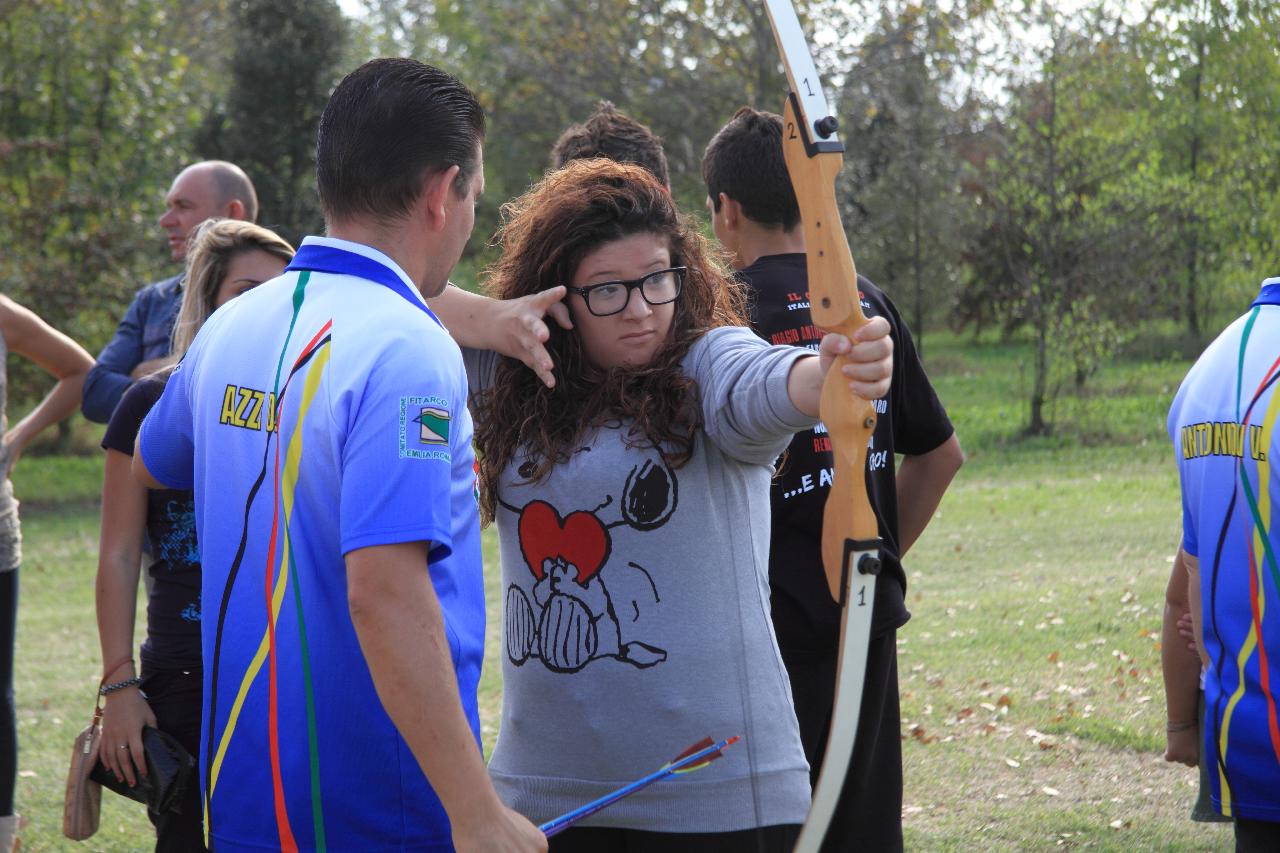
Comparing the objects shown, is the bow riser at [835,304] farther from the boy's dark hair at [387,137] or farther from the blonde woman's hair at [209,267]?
the blonde woman's hair at [209,267]

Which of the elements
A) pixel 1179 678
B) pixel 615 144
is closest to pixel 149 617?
pixel 615 144

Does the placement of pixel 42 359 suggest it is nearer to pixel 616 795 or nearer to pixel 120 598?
pixel 120 598

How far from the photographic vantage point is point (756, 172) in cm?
337

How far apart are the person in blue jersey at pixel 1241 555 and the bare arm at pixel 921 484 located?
0.84m

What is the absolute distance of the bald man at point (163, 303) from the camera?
484 centimetres

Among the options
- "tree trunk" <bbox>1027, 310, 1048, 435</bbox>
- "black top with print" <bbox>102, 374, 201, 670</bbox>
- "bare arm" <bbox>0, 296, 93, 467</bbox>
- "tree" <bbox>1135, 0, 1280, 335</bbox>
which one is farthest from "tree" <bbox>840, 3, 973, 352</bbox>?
"black top with print" <bbox>102, 374, 201, 670</bbox>

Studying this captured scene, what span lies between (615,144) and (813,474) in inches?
45.0

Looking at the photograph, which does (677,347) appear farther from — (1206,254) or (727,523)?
(1206,254)

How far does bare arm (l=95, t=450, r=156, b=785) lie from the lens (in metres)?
2.98

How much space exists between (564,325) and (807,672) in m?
1.06

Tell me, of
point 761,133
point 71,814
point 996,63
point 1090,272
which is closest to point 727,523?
point 761,133

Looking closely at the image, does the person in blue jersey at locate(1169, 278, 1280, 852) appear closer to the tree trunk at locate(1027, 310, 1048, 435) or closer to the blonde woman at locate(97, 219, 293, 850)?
the blonde woman at locate(97, 219, 293, 850)

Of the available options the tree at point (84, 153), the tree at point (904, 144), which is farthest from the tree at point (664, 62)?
→ the tree at point (84, 153)

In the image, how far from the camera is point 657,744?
2371 millimetres
